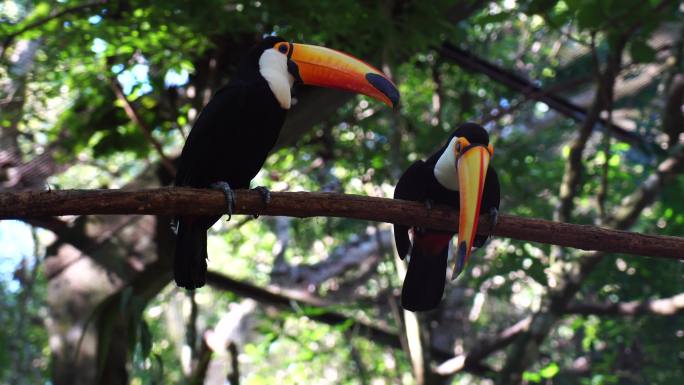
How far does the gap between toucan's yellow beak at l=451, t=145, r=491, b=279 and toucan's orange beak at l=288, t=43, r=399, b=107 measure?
0.46 m

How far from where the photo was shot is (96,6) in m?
4.63

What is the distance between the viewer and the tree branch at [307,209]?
2367mm

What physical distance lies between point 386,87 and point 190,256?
3.96 ft

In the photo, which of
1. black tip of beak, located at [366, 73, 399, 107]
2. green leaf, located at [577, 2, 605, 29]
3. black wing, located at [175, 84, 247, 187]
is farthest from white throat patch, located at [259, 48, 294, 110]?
green leaf, located at [577, 2, 605, 29]

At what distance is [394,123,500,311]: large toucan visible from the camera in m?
3.24

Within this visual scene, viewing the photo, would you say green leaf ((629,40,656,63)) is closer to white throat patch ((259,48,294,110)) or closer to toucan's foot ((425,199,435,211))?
toucan's foot ((425,199,435,211))

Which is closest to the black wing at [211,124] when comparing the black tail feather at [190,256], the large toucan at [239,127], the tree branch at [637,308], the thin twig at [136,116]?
the large toucan at [239,127]

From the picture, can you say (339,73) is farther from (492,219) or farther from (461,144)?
(492,219)

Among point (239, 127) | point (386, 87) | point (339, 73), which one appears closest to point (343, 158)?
point (339, 73)

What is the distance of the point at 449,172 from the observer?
11.5 feet

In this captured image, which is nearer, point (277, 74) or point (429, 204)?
point (429, 204)

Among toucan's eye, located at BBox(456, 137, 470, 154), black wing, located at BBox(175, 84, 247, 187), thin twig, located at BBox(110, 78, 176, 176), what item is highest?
toucan's eye, located at BBox(456, 137, 470, 154)

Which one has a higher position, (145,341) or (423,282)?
(423,282)

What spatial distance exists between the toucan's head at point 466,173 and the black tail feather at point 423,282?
17.8 inches
